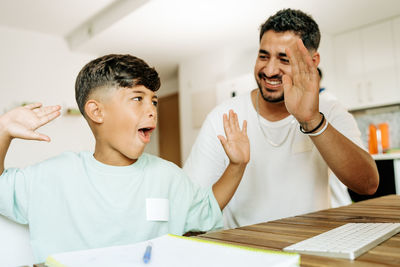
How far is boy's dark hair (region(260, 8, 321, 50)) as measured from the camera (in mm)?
1476

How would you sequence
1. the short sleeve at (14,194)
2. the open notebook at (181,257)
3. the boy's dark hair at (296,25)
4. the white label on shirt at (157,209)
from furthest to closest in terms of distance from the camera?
1. the boy's dark hair at (296,25)
2. the white label on shirt at (157,209)
3. the short sleeve at (14,194)
4. the open notebook at (181,257)

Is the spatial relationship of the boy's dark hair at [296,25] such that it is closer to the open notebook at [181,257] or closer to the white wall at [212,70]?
the open notebook at [181,257]

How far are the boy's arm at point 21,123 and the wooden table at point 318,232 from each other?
50 centimetres

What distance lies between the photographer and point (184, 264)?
57cm

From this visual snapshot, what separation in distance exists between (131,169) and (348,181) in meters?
0.80

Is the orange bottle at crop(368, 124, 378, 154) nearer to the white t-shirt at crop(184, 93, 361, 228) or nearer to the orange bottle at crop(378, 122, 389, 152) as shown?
the orange bottle at crop(378, 122, 389, 152)

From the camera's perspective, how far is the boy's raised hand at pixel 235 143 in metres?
1.20

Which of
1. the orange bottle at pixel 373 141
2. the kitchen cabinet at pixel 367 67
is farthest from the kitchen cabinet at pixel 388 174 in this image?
the kitchen cabinet at pixel 367 67

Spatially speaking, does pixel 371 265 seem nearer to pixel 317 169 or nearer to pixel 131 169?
pixel 131 169

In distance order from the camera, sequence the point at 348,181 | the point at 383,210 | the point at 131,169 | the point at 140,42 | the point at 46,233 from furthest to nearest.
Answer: the point at 140,42
the point at 348,181
the point at 383,210
the point at 131,169
the point at 46,233

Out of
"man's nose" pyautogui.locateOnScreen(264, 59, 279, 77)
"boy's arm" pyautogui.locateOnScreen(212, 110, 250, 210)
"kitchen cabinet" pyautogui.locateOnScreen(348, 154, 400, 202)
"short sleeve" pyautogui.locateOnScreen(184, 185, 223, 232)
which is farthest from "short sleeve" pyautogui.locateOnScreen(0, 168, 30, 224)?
"kitchen cabinet" pyautogui.locateOnScreen(348, 154, 400, 202)

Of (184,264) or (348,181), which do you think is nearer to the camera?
(184,264)

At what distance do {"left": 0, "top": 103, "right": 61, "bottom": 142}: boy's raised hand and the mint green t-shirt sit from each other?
0.10 metres

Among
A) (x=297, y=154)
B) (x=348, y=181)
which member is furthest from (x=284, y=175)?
(x=348, y=181)
